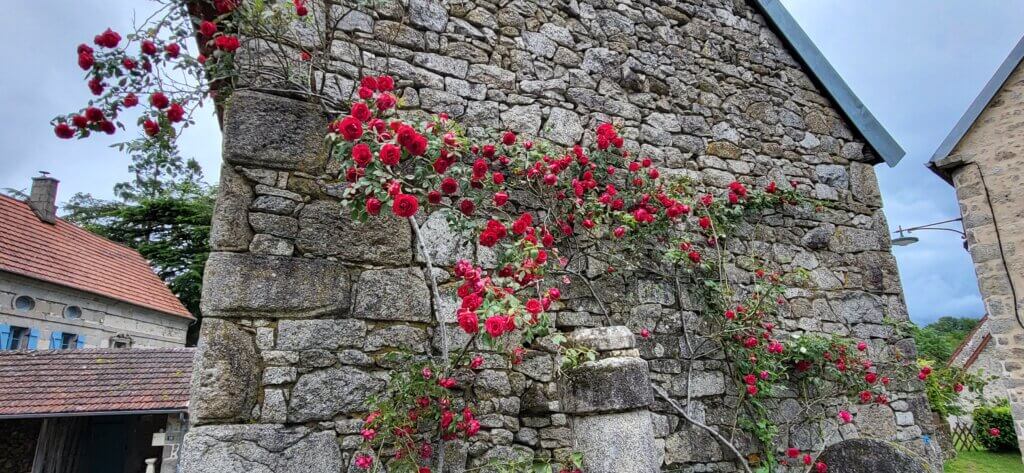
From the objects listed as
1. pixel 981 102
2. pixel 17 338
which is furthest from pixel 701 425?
pixel 17 338

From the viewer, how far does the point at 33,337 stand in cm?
929

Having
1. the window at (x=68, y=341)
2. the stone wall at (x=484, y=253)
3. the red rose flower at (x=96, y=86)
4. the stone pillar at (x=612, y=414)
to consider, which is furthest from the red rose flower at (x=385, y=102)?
the window at (x=68, y=341)

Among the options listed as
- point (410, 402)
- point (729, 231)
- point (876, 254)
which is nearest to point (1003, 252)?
point (876, 254)

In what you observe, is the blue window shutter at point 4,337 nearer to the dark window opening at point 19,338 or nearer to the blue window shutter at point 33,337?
the dark window opening at point 19,338

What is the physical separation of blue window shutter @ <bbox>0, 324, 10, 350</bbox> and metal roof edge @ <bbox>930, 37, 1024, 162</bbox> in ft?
48.4

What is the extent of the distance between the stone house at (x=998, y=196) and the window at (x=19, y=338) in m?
14.8

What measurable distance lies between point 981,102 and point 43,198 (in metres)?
17.6

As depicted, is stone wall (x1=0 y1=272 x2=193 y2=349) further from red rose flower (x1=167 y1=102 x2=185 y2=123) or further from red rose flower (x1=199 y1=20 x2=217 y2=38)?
red rose flower (x1=199 y1=20 x2=217 y2=38)

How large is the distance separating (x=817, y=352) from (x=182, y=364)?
30.3 feet

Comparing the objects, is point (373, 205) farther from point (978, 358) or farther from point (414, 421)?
point (978, 358)

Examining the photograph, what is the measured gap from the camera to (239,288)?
222 cm

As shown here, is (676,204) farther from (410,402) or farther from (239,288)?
(239,288)

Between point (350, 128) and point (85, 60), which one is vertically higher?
point (85, 60)

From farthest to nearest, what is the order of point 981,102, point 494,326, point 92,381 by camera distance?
point 92,381
point 981,102
point 494,326
